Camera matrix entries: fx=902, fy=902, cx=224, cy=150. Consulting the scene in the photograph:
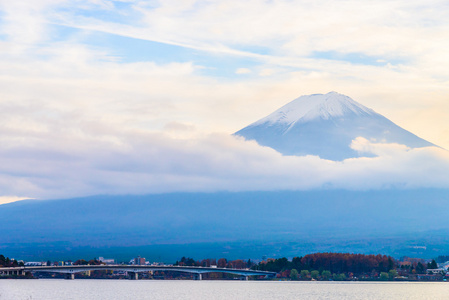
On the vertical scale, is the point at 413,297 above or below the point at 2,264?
below

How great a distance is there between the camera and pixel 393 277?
199750mm

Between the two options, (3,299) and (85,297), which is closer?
(3,299)

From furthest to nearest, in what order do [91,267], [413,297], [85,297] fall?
[91,267]
[413,297]
[85,297]

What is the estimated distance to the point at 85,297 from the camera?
362 ft

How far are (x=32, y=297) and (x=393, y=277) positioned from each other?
11226cm

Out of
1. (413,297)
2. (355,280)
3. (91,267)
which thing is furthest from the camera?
(355,280)

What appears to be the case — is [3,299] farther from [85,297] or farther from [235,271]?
[235,271]

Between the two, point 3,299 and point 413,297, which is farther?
point 413,297

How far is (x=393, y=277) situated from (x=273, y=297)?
293 feet

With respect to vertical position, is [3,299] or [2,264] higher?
[2,264]

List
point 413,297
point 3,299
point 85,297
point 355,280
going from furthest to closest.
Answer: point 355,280
point 413,297
point 85,297
point 3,299

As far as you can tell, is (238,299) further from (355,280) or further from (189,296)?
(355,280)

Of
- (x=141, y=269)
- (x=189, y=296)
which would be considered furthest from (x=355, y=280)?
(x=189, y=296)

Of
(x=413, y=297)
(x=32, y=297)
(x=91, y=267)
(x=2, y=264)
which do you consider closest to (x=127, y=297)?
(x=32, y=297)
